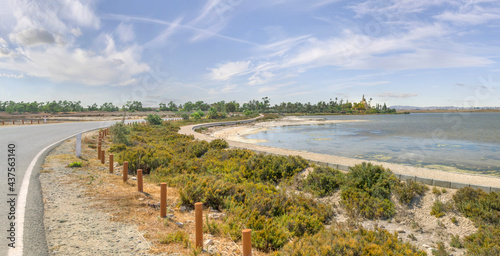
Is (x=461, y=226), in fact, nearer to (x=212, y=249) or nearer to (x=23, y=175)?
(x=212, y=249)

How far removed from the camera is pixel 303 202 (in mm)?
8648

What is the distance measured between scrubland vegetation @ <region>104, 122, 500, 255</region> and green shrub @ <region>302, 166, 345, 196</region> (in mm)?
38

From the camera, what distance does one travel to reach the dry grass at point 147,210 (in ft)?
16.7

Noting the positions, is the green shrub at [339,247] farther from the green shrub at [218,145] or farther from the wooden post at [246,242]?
the green shrub at [218,145]

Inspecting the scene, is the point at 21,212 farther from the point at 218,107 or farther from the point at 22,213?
the point at 218,107

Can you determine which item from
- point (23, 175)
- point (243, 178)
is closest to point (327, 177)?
point (243, 178)

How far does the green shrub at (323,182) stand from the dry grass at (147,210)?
4.96 meters

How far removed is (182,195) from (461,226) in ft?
26.8

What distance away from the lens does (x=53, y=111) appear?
320ft

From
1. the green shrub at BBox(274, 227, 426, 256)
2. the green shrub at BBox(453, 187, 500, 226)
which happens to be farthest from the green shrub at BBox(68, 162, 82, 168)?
the green shrub at BBox(453, 187, 500, 226)

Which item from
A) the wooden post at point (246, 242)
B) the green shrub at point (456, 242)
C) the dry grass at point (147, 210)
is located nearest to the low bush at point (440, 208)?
the green shrub at point (456, 242)

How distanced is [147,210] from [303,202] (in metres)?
4.89

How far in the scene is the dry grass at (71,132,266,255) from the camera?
5.09 m

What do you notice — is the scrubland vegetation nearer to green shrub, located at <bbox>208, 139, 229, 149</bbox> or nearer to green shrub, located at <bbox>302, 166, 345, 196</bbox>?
green shrub, located at <bbox>302, 166, 345, 196</bbox>
